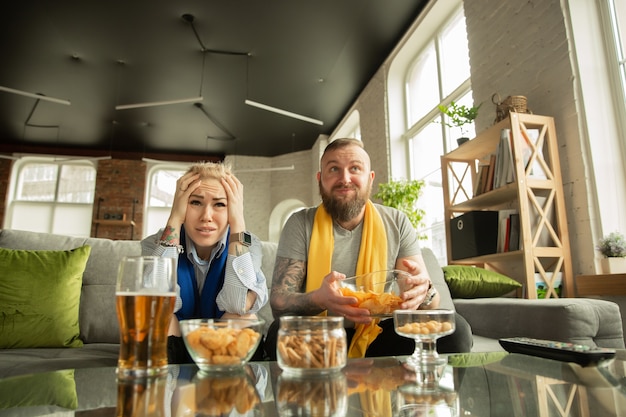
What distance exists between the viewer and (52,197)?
357 inches

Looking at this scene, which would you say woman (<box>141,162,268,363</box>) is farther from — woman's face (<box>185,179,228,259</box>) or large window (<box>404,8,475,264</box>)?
large window (<box>404,8,475,264</box>)

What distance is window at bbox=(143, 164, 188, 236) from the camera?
9.30m

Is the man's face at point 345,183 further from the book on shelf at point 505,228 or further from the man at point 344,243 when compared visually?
the book on shelf at point 505,228

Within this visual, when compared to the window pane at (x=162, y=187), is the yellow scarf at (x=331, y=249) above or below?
below

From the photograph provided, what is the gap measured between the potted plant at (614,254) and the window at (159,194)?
8.26m

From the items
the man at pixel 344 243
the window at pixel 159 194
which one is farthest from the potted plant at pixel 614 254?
the window at pixel 159 194

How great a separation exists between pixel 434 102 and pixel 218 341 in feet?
15.7

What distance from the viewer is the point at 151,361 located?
2.39ft

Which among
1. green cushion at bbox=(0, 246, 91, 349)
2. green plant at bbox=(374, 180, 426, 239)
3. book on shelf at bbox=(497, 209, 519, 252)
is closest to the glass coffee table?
green cushion at bbox=(0, 246, 91, 349)

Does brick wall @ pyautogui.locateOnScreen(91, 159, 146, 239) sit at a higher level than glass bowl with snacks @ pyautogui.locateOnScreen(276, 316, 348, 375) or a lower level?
higher

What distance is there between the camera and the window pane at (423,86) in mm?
5001

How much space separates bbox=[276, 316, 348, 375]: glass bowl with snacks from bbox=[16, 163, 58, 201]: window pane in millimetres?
9963

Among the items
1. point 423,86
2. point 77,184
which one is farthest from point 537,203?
point 77,184

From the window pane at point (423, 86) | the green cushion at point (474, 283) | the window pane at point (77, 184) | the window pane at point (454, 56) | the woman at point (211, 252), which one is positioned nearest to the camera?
the woman at point (211, 252)
